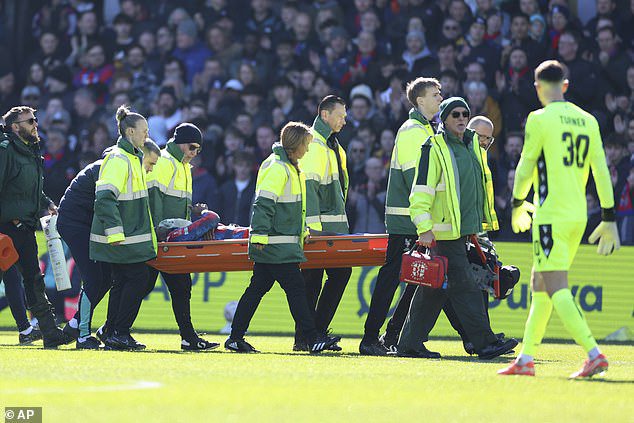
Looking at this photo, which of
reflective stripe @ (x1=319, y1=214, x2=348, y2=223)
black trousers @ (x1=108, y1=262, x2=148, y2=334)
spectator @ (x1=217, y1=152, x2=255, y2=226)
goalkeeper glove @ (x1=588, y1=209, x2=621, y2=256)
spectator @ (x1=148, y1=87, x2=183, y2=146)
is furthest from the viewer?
spectator @ (x1=148, y1=87, x2=183, y2=146)

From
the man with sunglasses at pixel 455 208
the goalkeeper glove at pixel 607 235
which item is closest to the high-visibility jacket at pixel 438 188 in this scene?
the man with sunglasses at pixel 455 208

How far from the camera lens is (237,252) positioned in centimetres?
1300

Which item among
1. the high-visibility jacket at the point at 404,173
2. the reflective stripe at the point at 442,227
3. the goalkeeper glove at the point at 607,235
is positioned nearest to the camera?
the goalkeeper glove at the point at 607,235

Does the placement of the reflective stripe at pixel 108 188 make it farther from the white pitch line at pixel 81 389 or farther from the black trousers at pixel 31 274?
the white pitch line at pixel 81 389

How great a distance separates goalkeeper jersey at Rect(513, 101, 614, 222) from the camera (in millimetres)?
9594

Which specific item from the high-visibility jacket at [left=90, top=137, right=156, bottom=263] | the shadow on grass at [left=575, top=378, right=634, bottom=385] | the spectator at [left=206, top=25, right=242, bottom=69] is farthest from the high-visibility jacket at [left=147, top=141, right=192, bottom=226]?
the spectator at [left=206, top=25, right=242, bottom=69]

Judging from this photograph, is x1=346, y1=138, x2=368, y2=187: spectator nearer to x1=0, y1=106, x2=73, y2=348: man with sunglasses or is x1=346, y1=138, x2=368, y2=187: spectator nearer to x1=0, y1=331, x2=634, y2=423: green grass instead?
x1=0, y1=106, x2=73, y2=348: man with sunglasses

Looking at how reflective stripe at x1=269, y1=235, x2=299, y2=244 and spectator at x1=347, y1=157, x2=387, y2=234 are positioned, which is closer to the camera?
reflective stripe at x1=269, y1=235, x2=299, y2=244

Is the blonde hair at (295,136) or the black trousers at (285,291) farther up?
the blonde hair at (295,136)

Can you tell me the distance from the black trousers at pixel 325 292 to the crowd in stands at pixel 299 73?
202 inches

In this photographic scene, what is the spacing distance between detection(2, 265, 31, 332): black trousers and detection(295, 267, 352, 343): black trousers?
295cm

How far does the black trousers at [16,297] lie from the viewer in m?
14.1

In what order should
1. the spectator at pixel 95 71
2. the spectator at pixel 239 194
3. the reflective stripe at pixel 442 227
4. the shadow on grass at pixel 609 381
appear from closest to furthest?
the shadow on grass at pixel 609 381
the reflective stripe at pixel 442 227
the spectator at pixel 239 194
the spectator at pixel 95 71

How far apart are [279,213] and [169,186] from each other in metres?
1.56
